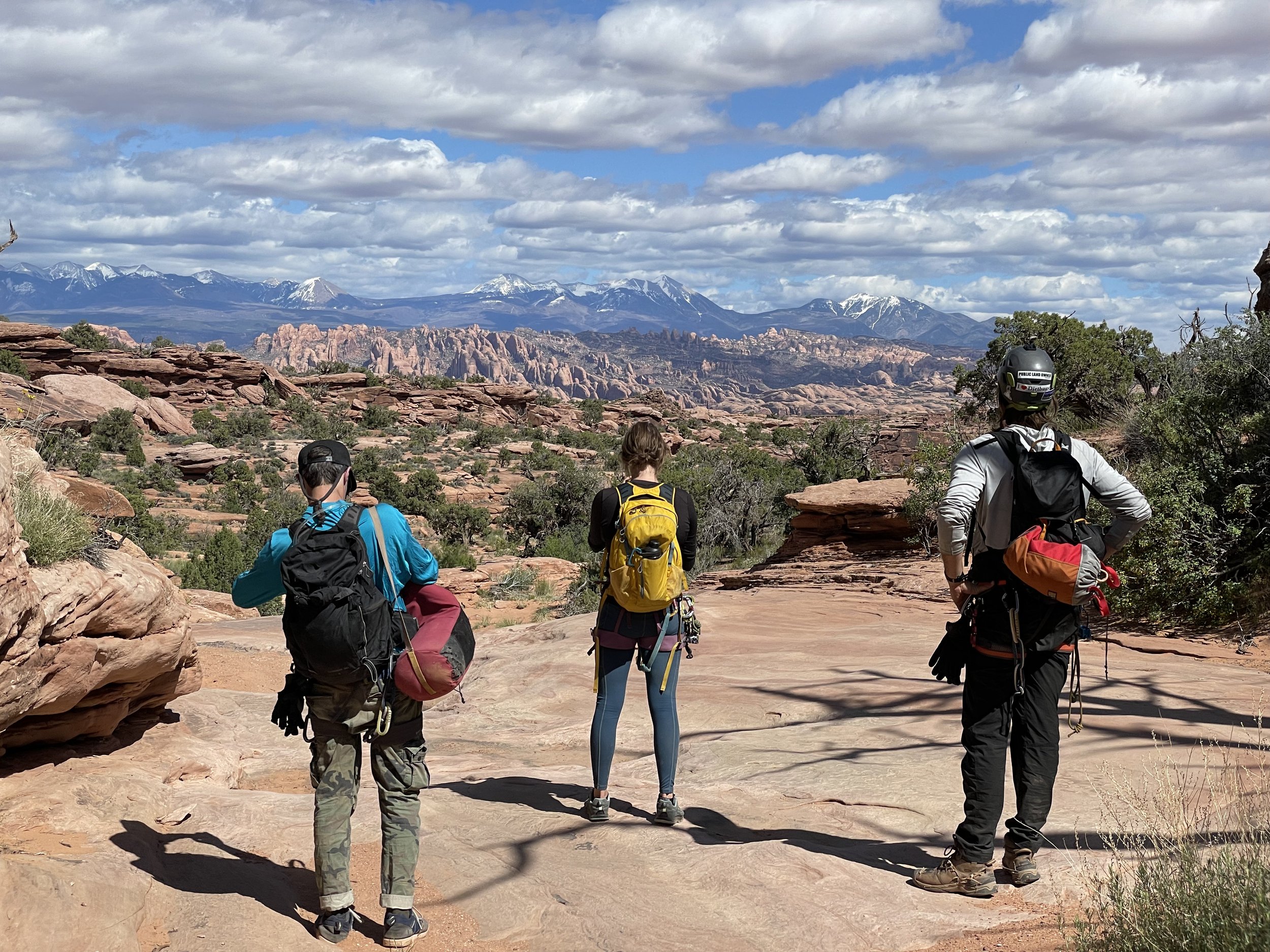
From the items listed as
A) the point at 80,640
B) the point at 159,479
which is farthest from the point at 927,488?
the point at 159,479

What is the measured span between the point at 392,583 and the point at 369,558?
0.13m

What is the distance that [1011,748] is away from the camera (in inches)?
157

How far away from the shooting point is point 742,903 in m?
3.98

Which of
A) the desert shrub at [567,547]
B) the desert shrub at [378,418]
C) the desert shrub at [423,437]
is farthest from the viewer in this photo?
the desert shrub at [378,418]

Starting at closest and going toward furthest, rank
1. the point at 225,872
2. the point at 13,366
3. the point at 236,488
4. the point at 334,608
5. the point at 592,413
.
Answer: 1. the point at 334,608
2. the point at 225,872
3. the point at 236,488
4. the point at 13,366
5. the point at 592,413

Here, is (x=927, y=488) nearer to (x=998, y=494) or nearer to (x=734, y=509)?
(x=734, y=509)

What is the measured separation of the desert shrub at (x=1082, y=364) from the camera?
23094mm

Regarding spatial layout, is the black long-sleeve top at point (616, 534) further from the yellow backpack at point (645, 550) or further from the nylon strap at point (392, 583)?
the nylon strap at point (392, 583)

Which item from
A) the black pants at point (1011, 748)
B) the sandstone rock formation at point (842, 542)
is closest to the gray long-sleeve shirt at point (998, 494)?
the black pants at point (1011, 748)

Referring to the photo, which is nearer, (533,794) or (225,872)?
(225,872)

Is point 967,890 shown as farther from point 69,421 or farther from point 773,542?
point 69,421

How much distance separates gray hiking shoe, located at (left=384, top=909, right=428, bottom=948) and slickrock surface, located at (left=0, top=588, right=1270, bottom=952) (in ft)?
0.31

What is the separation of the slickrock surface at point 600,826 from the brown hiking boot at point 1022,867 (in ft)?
0.14

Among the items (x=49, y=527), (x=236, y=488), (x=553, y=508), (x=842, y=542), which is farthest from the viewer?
(x=236, y=488)
